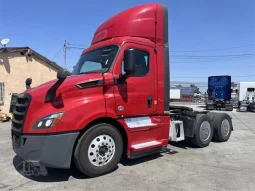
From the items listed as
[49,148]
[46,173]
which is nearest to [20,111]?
[49,148]

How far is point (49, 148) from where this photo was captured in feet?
14.6

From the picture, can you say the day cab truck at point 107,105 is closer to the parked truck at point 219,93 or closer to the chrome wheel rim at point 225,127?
the chrome wheel rim at point 225,127

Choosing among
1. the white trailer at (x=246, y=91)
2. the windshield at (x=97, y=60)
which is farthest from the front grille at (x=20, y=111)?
the white trailer at (x=246, y=91)

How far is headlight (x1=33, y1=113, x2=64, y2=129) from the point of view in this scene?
444 centimetres

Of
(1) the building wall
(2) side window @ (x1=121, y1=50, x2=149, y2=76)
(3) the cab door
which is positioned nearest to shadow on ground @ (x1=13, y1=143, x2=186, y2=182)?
(3) the cab door

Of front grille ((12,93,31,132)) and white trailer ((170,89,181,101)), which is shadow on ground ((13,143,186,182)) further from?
white trailer ((170,89,181,101))

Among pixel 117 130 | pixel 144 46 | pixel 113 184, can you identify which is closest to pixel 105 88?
pixel 117 130

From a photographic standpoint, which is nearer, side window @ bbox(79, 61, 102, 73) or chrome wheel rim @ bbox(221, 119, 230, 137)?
side window @ bbox(79, 61, 102, 73)

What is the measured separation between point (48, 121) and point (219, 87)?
2563 centimetres

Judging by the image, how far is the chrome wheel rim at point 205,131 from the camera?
7.49 meters

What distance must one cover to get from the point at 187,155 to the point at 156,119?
143 centimetres

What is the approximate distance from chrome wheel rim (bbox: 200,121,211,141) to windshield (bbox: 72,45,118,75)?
3612 mm

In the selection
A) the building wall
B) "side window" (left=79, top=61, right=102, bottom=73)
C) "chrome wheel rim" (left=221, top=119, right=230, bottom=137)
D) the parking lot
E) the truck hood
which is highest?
the building wall

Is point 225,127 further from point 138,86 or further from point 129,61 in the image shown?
point 129,61
